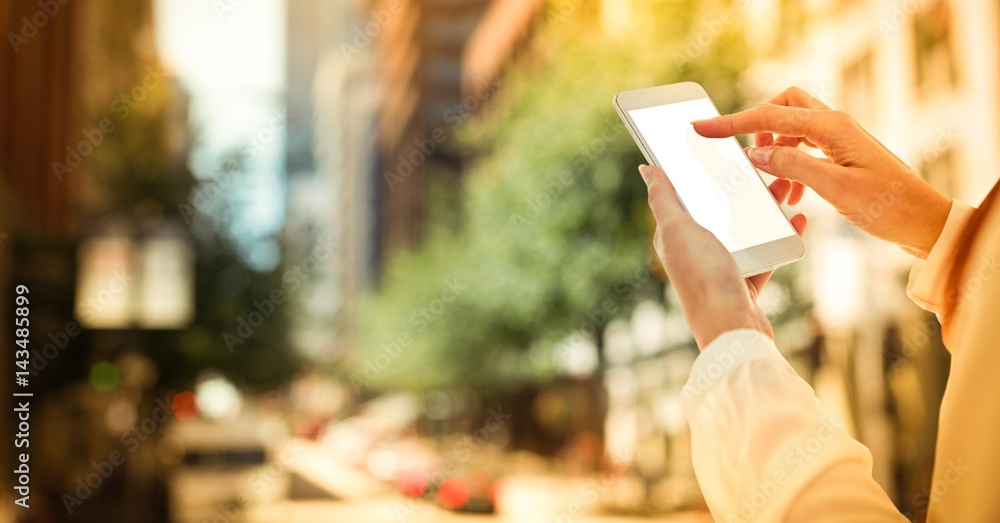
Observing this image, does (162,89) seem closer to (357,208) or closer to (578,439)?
(578,439)

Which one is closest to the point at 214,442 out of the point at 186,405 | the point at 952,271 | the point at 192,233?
the point at 186,405

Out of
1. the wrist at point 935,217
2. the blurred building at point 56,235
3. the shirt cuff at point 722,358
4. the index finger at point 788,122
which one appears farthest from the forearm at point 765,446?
the blurred building at point 56,235

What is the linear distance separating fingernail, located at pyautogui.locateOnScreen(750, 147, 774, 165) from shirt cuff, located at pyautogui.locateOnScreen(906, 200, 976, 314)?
31cm

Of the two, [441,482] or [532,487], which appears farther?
[532,487]

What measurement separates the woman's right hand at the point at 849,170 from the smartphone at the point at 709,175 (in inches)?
4.6

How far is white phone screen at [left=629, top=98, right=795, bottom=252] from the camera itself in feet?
5.68

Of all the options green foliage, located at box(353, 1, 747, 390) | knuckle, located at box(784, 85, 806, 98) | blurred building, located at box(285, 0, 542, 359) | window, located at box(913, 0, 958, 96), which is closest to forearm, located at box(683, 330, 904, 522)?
knuckle, located at box(784, 85, 806, 98)

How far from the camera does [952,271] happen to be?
4.64 ft

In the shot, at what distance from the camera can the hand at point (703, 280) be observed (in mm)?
1228

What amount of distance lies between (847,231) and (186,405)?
40.9 ft

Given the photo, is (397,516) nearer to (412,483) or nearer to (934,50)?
(412,483)

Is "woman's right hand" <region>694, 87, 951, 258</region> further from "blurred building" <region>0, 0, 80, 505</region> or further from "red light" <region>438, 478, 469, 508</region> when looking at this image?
"red light" <region>438, 478, 469, 508</region>

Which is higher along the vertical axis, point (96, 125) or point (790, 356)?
point (96, 125)

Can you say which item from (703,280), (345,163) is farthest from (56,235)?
(345,163)
